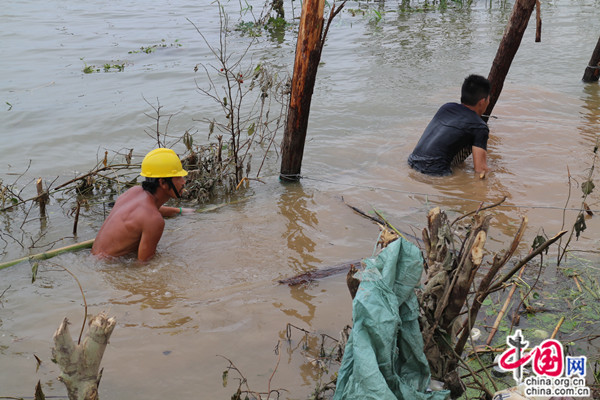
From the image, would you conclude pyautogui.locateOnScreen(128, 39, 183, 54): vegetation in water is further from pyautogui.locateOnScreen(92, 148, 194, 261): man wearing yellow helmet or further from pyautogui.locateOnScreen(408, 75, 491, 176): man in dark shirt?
pyautogui.locateOnScreen(92, 148, 194, 261): man wearing yellow helmet

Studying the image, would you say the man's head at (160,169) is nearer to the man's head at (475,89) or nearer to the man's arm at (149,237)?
the man's arm at (149,237)

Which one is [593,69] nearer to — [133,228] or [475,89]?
[475,89]

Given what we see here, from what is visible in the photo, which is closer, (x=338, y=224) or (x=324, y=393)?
(x=324, y=393)

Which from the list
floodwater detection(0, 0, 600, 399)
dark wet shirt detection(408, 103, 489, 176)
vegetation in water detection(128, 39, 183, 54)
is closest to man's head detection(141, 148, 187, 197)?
floodwater detection(0, 0, 600, 399)

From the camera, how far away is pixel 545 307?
3711 mm

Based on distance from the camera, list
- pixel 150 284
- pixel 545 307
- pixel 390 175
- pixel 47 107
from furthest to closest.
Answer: pixel 47 107, pixel 390 175, pixel 150 284, pixel 545 307

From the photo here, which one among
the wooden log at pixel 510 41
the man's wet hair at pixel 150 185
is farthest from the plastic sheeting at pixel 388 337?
the wooden log at pixel 510 41

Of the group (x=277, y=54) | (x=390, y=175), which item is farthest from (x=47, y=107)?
(x=390, y=175)

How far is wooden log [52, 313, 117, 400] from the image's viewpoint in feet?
7.62

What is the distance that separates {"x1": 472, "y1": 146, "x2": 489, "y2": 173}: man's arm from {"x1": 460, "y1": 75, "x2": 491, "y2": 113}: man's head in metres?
0.50

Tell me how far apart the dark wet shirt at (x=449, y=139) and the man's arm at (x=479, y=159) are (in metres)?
0.05

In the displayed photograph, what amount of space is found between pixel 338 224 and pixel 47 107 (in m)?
5.53

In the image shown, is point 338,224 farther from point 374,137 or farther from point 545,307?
point 374,137

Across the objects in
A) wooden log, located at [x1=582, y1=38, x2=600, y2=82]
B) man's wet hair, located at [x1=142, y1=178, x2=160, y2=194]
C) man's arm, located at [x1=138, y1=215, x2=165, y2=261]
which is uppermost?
wooden log, located at [x1=582, y1=38, x2=600, y2=82]
